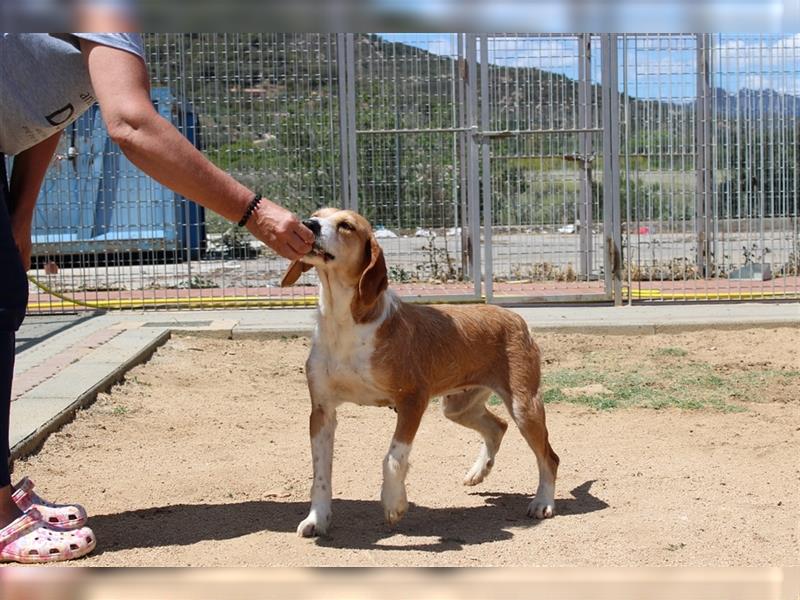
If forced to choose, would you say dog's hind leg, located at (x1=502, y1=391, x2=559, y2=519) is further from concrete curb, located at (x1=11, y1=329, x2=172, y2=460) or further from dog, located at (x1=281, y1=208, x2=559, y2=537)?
concrete curb, located at (x1=11, y1=329, x2=172, y2=460)

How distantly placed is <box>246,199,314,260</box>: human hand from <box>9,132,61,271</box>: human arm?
1111 millimetres

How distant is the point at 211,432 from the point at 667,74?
25.2 feet

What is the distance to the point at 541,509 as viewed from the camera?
4.79m

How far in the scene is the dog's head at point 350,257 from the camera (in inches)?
169

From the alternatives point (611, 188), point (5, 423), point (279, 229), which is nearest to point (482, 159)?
point (611, 188)

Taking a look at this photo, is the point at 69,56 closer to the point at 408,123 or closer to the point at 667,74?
the point at 408,123

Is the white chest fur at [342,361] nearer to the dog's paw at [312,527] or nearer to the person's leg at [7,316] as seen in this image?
the dog's paw at [312,527]

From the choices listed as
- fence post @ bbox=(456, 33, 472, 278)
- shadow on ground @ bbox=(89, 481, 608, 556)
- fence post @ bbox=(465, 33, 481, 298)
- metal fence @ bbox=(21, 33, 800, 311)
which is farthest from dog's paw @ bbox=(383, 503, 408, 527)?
fence post @ bbox=(456, 33, 472, 278)

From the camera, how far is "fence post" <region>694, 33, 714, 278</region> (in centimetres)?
1208

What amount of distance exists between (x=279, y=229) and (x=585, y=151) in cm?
879

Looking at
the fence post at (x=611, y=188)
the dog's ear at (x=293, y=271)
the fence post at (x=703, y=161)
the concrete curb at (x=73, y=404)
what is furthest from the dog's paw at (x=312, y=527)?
the fence post at (x=703, y=161)

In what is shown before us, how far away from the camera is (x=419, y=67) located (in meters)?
12.0

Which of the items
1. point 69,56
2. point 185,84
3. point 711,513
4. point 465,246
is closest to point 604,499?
point 711,513

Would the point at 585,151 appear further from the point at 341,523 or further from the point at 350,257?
the point at 341,523
